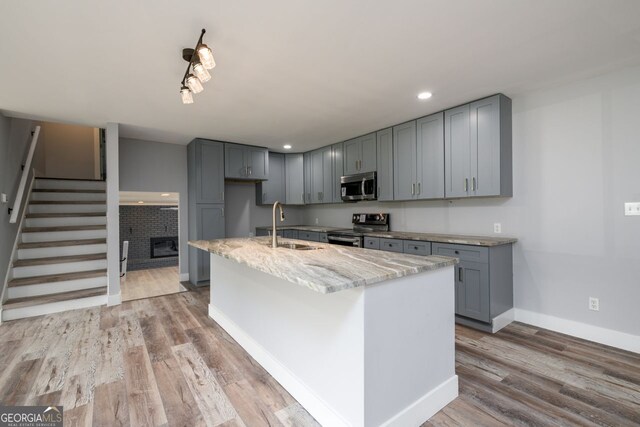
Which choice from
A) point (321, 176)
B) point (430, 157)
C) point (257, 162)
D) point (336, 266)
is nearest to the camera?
point (336, 266)

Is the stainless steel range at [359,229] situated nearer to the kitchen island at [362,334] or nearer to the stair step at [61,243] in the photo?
the kitchen island at [362,334]

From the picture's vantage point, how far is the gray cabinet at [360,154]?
4.46 meters

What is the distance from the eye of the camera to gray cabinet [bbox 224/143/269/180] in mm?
5023

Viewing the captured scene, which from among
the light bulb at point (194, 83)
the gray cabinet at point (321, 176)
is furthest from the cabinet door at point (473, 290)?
the light bulb at point (194, 83)

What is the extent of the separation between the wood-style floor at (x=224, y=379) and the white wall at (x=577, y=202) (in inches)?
15.5

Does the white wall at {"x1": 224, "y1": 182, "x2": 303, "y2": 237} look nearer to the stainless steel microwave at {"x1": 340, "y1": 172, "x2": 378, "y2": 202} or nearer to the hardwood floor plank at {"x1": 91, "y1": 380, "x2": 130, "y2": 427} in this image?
Result: the stainless steel microwave at {"x1": 340, "y1": 172, "x2": 378, "y2": 202}

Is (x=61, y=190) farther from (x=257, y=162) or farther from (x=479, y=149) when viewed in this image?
(x=479, y=149)

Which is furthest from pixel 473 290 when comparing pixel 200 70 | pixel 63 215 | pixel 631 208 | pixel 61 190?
pixel 61 190

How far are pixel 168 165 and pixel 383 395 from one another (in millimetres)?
4847

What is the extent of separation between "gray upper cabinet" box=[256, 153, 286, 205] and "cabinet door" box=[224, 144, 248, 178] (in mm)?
650

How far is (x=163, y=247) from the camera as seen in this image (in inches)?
315

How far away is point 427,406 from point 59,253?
497cm

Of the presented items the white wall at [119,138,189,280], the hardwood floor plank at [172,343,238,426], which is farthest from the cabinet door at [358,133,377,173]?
the hardwood floor plank at [172,343,238,426]

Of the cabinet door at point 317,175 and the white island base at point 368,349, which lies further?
the cabinet door at point 317,175
